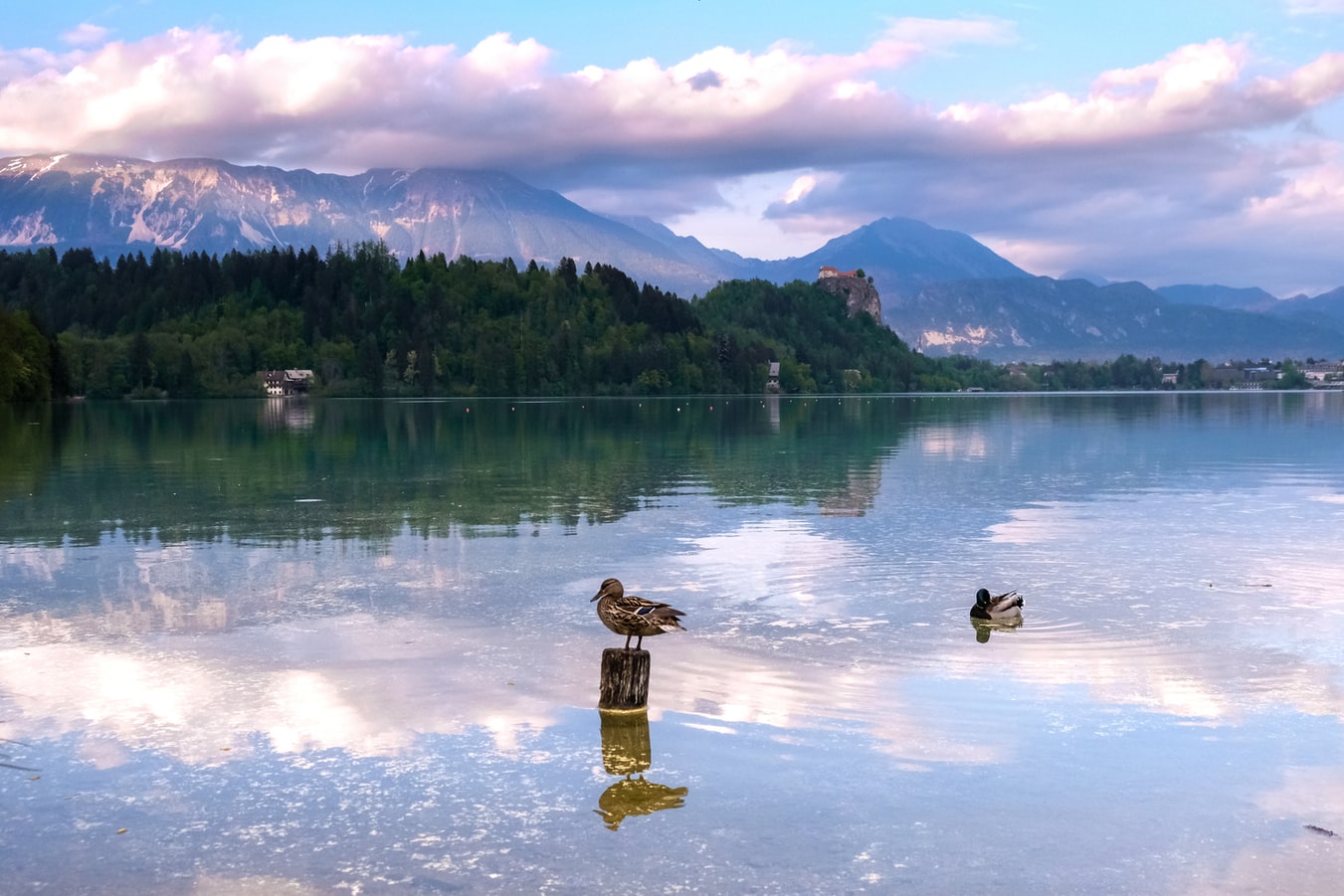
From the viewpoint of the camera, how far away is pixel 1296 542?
102 feet

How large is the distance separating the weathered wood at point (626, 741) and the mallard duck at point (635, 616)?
101 centimetres

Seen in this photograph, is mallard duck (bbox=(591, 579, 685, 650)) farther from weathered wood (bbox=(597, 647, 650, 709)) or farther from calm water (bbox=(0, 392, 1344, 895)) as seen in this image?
calm water (bbox=(0, 392, 1344, 895))

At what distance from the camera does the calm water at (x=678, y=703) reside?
11.6 meters

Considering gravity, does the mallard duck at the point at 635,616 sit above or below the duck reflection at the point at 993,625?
above

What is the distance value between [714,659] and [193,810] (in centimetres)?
826

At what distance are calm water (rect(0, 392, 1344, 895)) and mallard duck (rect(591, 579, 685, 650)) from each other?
91 cm

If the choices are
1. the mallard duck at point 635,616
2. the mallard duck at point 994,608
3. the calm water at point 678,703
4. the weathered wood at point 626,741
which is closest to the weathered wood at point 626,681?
the weathered wood at point 626,741

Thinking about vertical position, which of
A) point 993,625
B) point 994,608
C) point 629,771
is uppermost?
point 994,608

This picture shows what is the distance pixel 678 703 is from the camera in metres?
16.7

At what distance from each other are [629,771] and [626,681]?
2.27 m

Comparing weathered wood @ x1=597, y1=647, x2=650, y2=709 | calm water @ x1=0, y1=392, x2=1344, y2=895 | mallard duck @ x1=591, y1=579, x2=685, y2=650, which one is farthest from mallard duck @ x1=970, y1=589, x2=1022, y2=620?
weathered wood @ x1=597, y1=647, x2=650, y2=709

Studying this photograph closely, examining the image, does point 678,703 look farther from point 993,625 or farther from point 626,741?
point 993,625

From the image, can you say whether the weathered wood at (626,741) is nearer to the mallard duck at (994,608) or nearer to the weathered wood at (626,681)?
the weathered wood at (626,681)

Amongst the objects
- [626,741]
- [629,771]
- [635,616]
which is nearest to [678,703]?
[635,616]
